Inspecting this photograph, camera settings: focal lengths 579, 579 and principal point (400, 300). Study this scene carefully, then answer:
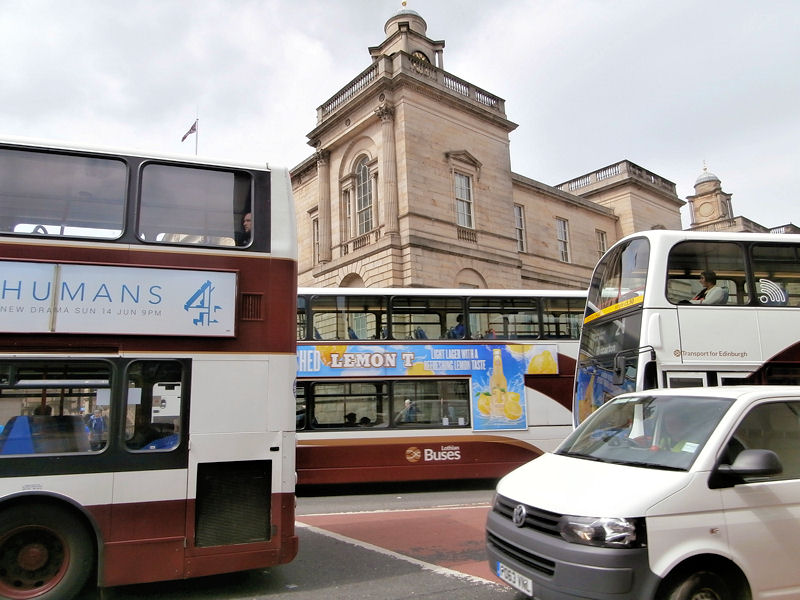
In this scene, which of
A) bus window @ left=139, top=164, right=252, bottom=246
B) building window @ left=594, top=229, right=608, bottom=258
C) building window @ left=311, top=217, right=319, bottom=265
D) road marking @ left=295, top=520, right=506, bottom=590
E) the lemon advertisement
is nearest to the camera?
road marking @ left=295, top=520, right=506, bottom=590

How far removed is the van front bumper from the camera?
3555 millimetres

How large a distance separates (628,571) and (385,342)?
330 inches

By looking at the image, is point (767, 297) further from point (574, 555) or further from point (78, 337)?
point (78, 337)

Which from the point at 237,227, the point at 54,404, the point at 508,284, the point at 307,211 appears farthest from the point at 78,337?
the point at 307,211

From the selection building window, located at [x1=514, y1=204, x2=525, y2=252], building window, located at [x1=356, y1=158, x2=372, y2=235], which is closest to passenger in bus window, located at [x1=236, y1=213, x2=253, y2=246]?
building window, located at [x1=356, y1=158, x2=372, y2=235]

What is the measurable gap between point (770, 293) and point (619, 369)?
2.94m

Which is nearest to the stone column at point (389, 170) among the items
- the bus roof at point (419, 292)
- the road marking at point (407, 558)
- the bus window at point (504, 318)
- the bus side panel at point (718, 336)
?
the bus roof at point (419, 292)

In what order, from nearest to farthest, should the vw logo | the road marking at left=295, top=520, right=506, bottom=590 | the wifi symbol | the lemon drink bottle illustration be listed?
the vw logo < the road marking at left=295, top=520, right=506, bottom=590 < the wifi symbol < the lemon drink bottle illustration

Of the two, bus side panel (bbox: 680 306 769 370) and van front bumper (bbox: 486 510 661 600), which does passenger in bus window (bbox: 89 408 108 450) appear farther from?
bus side panel (bbox: 680 306 769 370)

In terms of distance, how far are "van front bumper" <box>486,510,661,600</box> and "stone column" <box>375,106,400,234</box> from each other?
63.7ft

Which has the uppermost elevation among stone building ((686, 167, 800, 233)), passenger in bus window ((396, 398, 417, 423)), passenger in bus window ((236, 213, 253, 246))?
stone building ((686, 167, 800, 233))

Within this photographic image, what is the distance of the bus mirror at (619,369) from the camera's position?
8.27 meters

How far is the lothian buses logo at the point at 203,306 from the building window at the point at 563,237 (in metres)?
29.1

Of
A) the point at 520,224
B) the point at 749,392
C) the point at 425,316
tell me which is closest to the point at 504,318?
the point at 425,316
